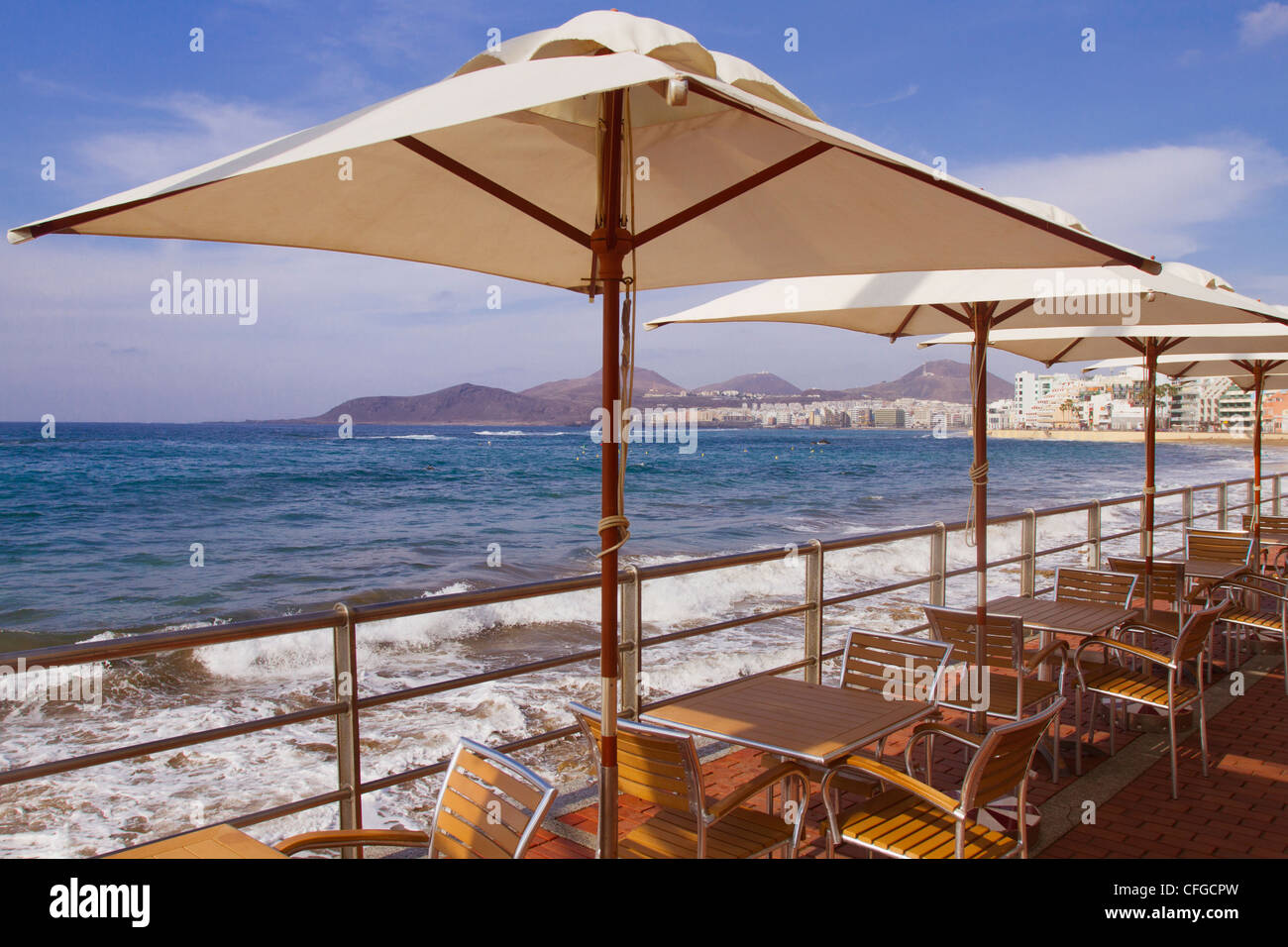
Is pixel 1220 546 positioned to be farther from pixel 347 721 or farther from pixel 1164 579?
pixel 347 721

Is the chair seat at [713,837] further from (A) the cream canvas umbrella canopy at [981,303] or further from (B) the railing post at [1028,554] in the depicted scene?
(B) the railing post at [1028,554]

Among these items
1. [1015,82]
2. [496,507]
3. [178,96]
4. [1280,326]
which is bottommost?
[496,507]

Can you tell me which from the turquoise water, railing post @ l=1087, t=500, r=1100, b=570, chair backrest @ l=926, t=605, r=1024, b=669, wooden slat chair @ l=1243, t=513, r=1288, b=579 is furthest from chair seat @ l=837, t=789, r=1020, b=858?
the turquoise water

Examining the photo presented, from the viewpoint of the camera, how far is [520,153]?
2725 millimetres

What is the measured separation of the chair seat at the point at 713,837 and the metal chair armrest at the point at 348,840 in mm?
655

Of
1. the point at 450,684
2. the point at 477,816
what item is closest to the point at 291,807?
the point at 450,684

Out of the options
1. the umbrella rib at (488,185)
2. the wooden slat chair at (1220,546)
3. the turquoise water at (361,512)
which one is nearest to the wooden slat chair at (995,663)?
the umbrella rib at (488,185)

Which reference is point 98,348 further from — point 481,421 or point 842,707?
point 481,421

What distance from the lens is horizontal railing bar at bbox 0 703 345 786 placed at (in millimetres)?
2299

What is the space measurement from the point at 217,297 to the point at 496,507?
94.2 feet

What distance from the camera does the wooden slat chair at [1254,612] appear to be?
563cm

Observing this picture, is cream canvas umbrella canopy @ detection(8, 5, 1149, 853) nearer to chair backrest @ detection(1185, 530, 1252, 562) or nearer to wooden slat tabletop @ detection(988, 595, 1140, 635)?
wooden slat tabletop @ detection(988, 595, 1140, 635)
